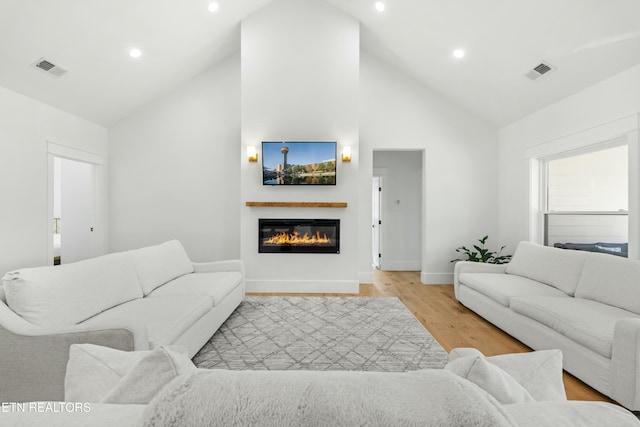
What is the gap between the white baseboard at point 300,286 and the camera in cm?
426

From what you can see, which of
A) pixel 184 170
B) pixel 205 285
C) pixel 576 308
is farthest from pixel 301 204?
pixel 576 308

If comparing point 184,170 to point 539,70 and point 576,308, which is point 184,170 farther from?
point 576,308

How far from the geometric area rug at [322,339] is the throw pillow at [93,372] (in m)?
1.61

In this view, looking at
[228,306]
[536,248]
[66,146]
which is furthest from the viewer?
[66,146]

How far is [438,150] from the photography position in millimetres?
4926

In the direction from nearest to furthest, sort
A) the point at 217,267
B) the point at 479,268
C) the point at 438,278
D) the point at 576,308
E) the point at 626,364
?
1. the point at 626,364
2. the point at 576,308
3. the point at 217,267
4. the point at 479,268
5. the point at 438,278

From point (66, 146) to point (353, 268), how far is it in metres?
4.28

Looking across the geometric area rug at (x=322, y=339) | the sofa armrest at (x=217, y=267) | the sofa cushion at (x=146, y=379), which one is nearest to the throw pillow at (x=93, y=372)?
the sofa cushion at (x=146, y=379)

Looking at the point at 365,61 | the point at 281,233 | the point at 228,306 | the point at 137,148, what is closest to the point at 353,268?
the point at 281,233

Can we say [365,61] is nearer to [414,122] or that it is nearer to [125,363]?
[414,122]

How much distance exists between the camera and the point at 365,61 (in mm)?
4957

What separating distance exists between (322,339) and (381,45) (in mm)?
4252

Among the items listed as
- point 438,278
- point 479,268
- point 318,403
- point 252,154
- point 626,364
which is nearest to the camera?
point 318,403

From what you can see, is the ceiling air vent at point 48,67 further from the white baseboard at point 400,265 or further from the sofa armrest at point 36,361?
the white baseboard at point 400,265
